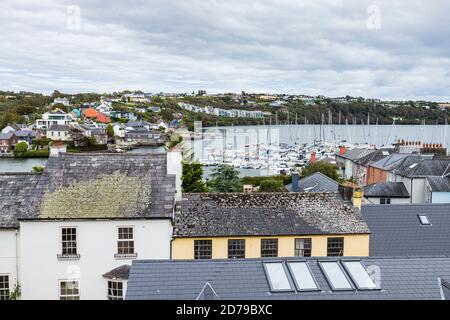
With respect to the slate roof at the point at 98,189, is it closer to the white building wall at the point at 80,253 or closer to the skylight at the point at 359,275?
the white building wall at the point at 80,253

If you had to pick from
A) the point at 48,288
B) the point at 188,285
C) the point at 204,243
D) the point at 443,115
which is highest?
the point at 443,115

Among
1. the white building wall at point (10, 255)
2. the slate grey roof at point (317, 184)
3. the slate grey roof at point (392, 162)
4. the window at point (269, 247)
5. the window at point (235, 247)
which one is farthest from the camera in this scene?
the slate grey roof at point (392, 162)

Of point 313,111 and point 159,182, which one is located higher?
point 313,111

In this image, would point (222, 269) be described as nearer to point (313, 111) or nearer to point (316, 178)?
point (313, 111)

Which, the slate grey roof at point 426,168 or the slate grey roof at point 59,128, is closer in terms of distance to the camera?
the slate grey roof at point 426,168

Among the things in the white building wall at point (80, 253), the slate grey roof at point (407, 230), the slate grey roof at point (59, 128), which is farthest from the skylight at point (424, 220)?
the slate grey roof at point (59, 128)

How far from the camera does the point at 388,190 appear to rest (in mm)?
27359

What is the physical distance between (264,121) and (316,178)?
39363 millimetres

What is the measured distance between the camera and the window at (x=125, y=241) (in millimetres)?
12734

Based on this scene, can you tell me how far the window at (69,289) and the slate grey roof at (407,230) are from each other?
9123 millimetres

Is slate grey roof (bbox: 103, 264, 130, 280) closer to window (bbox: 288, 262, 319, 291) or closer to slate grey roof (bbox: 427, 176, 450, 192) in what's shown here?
window (bbox: 288, 262, 319, 291)

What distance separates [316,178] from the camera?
84.3 ft

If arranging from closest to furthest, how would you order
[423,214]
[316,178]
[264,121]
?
[423,214] → [316,178] → [264,121]

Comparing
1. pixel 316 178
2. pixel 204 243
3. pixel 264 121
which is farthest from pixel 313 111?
pixel 264 121
